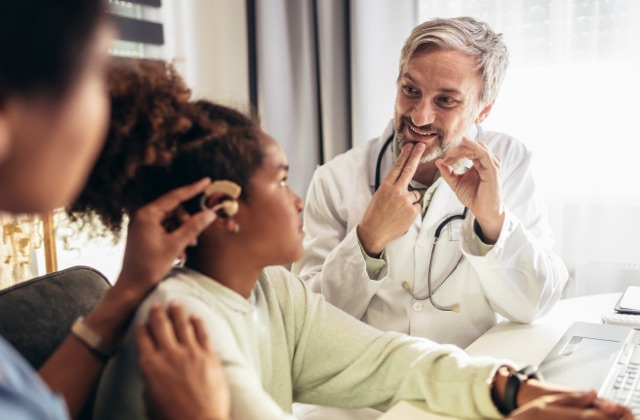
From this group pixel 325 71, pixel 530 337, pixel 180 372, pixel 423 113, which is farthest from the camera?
pixel 325 71

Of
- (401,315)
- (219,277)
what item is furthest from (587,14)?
(219,277)

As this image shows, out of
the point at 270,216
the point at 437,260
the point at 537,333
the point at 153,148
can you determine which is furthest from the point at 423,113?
the point at 153,148

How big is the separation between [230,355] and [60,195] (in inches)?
12.7

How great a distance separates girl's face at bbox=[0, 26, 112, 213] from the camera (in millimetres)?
502

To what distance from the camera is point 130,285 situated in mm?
833

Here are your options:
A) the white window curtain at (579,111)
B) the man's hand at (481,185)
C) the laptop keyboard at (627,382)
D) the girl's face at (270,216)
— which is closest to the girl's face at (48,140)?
the girl's face at (270,216)

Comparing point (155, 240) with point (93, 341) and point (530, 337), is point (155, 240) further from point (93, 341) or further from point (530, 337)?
point (530, 337)

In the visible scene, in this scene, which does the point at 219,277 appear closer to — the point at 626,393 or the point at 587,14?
the point at 626,393

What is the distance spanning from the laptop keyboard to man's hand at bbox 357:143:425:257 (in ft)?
1.76

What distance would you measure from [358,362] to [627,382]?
1.34 ft

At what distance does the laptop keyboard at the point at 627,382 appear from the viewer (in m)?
0.90

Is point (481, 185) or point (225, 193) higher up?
point (225, 193)

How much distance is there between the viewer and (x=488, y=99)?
67.4 inches

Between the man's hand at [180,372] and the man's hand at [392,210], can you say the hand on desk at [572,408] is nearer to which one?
the man's hand at [180,372]
